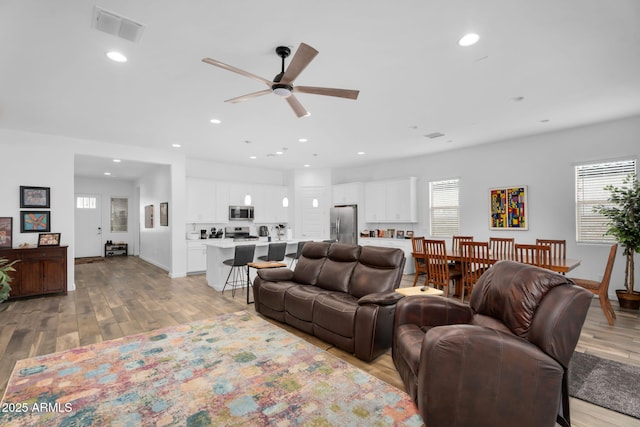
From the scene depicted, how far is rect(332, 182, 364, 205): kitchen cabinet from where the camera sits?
8586mm

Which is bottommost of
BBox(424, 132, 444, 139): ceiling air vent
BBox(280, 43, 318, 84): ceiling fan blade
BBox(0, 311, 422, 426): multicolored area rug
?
BBox(0, 311, 422, 426): multicolored area rug

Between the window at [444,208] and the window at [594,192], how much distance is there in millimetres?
2118

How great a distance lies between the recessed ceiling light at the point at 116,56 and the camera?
2875mm

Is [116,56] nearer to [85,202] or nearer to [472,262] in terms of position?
[472,262]

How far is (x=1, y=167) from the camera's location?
17.0 feet

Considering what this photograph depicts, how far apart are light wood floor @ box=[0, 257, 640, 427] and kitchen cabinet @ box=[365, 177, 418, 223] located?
1.81 m

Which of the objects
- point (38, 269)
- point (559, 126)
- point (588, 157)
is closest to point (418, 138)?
point (559, 126)

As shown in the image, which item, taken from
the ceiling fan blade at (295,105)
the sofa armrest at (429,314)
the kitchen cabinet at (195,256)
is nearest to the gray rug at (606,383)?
the sofa armrest at (429,314)

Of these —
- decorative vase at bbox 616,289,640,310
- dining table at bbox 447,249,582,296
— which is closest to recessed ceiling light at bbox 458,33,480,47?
dining table at bbox 447,249,582,296

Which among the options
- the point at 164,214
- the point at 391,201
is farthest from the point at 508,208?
the point at 164,214

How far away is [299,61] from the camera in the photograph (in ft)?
7.84

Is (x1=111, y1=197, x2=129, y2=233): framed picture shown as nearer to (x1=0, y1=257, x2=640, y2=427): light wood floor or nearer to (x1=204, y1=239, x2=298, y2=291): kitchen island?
(x1=0, y1=257, x2=640, y2=427): light wood floor

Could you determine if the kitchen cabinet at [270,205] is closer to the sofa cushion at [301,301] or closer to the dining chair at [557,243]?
the sofa cushion at [301,301]

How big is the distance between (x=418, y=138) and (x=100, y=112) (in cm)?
520
